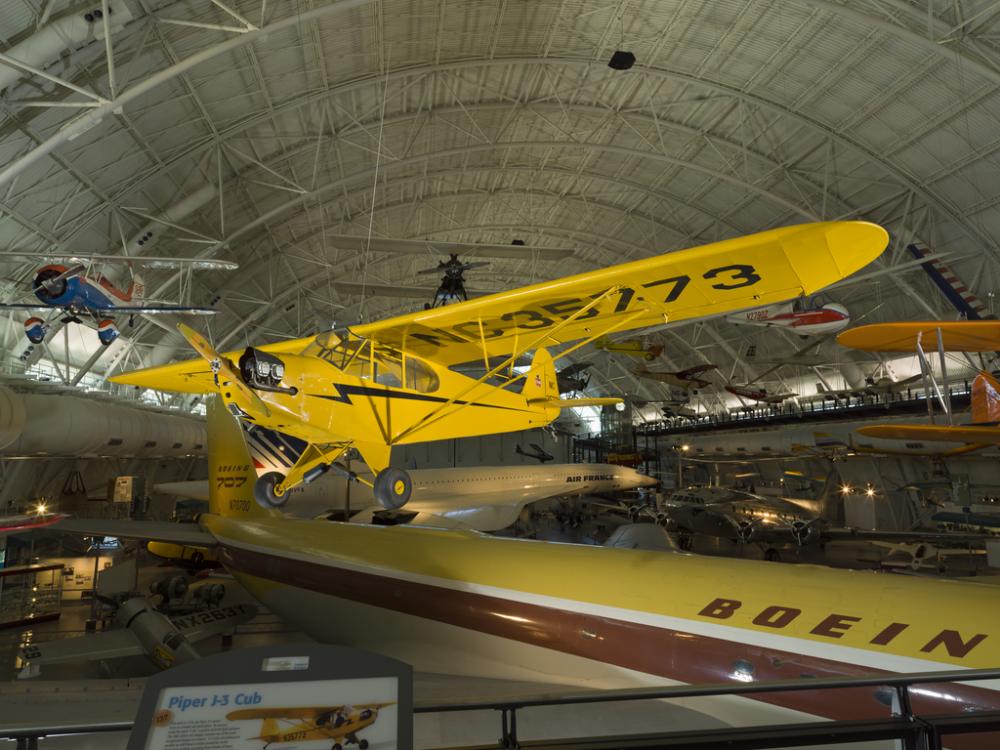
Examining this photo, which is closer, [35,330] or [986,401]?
[986,401]

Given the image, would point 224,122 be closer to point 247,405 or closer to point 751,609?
point 247,405

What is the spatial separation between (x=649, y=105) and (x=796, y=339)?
64.4 feet

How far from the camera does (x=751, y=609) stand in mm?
4289

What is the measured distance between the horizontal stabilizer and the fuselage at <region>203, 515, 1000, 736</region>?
13.4 ft

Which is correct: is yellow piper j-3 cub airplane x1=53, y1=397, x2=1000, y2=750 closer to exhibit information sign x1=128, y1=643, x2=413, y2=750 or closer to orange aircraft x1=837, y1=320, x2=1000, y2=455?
exhibit information sign x1=128, y1=643, x2=413, y2=750

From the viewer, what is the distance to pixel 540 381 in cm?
889

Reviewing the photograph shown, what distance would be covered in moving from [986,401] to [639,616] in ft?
30.4

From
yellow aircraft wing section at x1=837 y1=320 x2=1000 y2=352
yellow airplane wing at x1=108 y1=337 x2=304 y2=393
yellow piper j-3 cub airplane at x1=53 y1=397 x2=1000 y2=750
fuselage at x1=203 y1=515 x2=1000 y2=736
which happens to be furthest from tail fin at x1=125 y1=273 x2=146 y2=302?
yellow aircraft wing section at x1=837 y1=320 x2=1000 y2=352

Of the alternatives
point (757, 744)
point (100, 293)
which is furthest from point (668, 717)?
point (100, 293)

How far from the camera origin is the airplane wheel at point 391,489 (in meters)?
6.26

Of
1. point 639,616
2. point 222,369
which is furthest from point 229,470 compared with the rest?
point 639,616

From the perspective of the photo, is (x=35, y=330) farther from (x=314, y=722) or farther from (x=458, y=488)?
(x=314, y=722)

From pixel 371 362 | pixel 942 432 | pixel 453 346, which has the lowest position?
pixel 942 432

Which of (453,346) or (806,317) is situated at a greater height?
(806,317)
